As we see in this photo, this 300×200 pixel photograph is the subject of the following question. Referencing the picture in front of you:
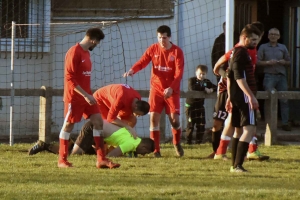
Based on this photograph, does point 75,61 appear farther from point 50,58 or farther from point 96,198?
point 50,58

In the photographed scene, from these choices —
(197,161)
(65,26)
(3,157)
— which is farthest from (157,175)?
(65,26)

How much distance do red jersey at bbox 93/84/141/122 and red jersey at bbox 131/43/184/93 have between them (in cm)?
36

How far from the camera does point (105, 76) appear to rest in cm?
1636

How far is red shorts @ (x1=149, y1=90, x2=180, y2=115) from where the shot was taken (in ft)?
40.9

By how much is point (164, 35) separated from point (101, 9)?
4.11 metres

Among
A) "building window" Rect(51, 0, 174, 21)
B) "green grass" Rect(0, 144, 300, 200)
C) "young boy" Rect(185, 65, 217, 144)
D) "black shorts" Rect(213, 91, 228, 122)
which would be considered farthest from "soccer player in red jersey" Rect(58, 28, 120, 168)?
"building window" Rect(51, 0, 174, 21)

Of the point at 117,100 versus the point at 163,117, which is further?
the point at 163,117

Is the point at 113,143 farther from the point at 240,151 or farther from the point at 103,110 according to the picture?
the point at 240,151

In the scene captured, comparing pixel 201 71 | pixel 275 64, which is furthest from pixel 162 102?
pixel 275 64

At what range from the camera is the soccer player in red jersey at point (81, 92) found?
419 inches

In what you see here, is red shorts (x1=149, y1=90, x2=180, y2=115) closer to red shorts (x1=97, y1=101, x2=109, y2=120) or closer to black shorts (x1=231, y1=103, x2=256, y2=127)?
red shorts (x1=97, y1=101, x2=109, y2=120)

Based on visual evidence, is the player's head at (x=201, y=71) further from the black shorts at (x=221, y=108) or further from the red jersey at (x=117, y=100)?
the red jersey at (x=117, y=100)

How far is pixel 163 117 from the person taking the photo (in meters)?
14.6

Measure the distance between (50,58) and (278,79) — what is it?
4448mm
